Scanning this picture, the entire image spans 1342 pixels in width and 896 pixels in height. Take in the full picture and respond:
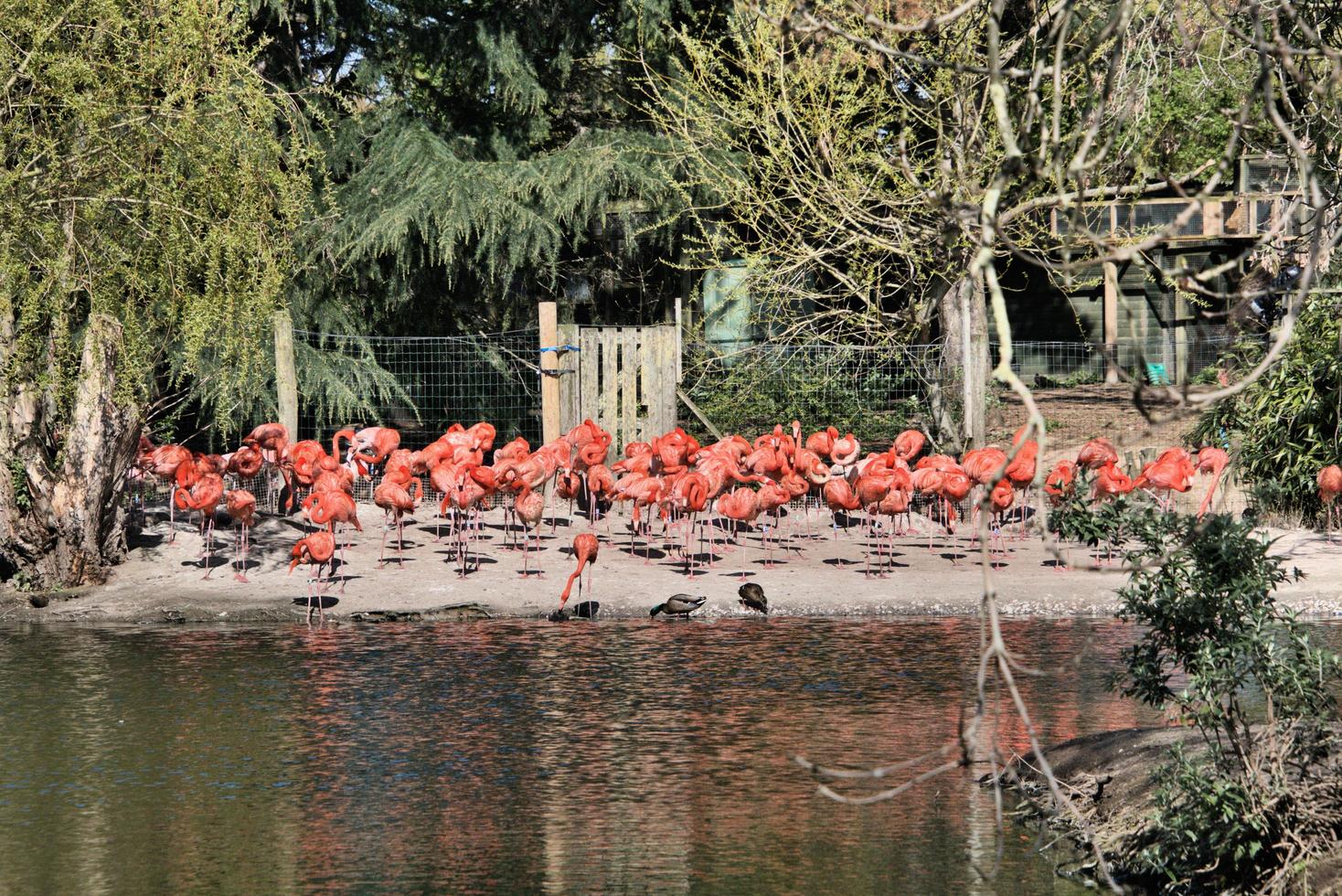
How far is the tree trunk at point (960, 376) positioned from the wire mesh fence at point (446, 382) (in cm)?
430

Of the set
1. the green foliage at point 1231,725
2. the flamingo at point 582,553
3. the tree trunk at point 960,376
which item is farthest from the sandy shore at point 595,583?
the green foliage at point 1231,725

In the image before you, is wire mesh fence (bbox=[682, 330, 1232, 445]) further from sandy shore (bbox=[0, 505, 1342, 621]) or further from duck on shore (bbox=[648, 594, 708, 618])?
duck on shore (bbox=[648, 594, 708, 618])

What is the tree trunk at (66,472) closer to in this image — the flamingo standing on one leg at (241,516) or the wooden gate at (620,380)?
the flamingo standing on one leg at (241,516)

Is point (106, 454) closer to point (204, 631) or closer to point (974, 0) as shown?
point (204, 631)

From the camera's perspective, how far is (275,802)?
22.5 ft

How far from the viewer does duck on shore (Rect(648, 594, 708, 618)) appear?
11547 millimetres

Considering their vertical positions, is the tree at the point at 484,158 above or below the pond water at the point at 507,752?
above

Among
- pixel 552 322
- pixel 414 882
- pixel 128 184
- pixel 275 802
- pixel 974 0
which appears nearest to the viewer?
pixel 974 0

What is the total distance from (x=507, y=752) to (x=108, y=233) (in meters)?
5.17

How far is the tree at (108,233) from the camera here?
10641 millimetres

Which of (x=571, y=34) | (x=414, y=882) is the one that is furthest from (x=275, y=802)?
(x=571, y=34)

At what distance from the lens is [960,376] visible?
15.6 metres

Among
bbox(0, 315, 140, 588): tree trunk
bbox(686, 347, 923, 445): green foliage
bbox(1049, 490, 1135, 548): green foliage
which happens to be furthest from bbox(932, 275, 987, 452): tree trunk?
bbox(1049, 490, 1135, 548): green foliage

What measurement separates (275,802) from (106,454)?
5.80 meters
